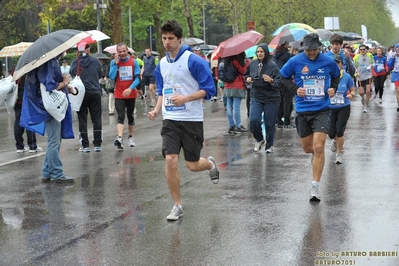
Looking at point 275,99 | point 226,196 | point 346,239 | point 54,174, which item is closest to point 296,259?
point 346,239

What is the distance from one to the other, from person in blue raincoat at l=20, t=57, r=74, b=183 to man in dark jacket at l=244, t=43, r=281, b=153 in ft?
11.9

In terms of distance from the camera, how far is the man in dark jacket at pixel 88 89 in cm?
1316

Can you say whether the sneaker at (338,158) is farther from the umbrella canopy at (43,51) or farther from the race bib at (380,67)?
the race bib at (380,67)

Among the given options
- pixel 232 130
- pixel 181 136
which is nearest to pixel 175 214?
pixel 181 136

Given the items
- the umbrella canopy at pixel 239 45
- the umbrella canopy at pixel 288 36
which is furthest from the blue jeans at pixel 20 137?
the umbrella canopy at pixel 288 36

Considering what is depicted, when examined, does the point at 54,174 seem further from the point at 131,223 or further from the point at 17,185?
the point at 131,223

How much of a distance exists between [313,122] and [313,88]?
38 centimetres

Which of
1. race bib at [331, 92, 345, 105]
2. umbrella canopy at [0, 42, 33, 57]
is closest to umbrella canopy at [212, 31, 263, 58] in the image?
race bib at [331, 92, 345, 105]

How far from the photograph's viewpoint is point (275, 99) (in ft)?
41.5

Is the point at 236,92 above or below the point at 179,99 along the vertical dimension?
below

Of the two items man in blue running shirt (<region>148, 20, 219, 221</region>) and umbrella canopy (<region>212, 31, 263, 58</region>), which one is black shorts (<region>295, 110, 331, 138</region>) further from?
umbrella canopy (<region>212, 31, 263, 58</region>)

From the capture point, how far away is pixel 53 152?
33.1 feet

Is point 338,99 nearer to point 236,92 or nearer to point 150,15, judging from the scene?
point 236,92

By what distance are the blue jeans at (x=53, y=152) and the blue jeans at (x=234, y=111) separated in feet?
20.0
